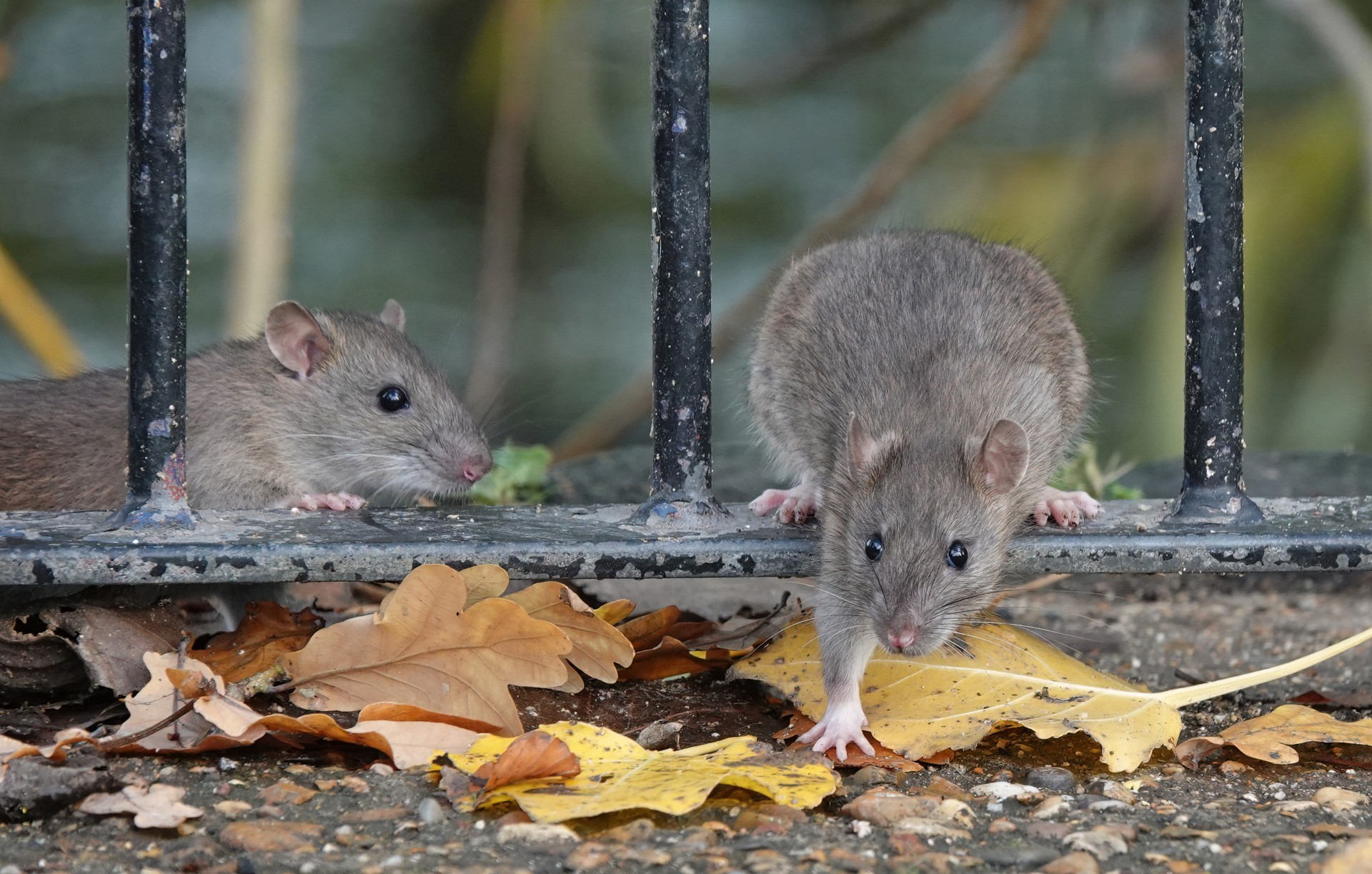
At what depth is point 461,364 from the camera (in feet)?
21.5

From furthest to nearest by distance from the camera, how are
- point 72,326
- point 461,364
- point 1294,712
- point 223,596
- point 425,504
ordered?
point 461,364, point 72,326, point 425,504, point 223,596, point 1294,712

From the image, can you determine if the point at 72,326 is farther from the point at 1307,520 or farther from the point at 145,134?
the point at 1307,520

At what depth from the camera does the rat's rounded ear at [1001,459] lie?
3.21 metres

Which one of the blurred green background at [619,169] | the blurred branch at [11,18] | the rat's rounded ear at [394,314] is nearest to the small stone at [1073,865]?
the rat's rounded ear at [394,314]

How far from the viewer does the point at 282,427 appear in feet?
14.3

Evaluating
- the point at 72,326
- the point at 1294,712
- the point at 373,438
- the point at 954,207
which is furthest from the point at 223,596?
the point at 954,207

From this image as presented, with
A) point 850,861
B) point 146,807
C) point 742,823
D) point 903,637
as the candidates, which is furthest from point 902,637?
point 146,807

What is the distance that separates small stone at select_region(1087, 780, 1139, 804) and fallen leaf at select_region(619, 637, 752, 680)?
81 cm

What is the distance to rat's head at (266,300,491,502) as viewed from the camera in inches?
175

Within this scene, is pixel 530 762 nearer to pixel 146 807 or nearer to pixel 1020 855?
pixel 146 807

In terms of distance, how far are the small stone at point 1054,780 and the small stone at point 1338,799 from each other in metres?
0.39

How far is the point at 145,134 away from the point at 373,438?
169cm

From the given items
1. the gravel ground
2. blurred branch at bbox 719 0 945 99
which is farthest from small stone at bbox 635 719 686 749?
blurred branch at bbox 719 0 945 99

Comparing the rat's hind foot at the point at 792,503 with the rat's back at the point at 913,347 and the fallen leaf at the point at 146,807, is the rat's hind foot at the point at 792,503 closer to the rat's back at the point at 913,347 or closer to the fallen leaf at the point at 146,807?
the rat's back at the point at 913,347
